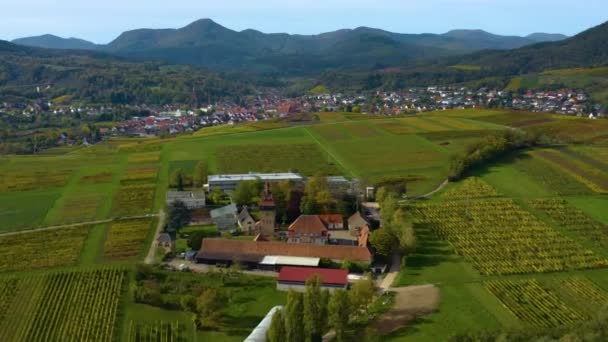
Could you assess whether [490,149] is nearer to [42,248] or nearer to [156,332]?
[156,332]

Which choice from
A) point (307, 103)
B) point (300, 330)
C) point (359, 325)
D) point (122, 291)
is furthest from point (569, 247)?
point (307, 103)

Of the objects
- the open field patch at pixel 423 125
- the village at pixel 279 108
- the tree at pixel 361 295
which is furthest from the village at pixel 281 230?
the village at pixel 279 108

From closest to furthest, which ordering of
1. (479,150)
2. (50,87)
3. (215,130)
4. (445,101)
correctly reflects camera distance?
(479,150) < (215,130) < (445,101) < (50,87)

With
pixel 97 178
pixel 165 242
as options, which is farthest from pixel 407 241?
pixel 97 178

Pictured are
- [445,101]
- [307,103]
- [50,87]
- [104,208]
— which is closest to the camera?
[104,208]

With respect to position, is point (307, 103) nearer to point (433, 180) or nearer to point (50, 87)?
point (50, 87)

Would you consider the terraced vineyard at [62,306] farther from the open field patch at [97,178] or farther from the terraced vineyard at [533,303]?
the open field patch at [97,178]
